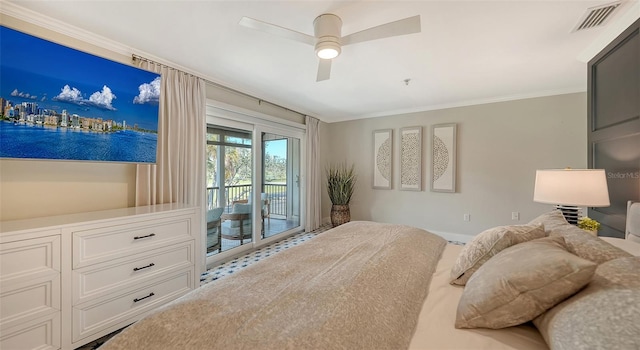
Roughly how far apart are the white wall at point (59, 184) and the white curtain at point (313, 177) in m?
2.89

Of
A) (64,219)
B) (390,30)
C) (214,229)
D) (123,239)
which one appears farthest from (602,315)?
(214,229)

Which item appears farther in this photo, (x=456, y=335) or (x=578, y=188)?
(x=578, y=188)

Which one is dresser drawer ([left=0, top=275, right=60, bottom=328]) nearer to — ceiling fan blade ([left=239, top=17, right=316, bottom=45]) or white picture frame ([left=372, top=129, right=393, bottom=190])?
ceiling fan blade ([left=239, top=17, right=316, bottom=45])

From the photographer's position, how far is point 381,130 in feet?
15.7

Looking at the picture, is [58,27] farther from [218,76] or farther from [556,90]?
[556,90]

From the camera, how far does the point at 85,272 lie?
167 cm

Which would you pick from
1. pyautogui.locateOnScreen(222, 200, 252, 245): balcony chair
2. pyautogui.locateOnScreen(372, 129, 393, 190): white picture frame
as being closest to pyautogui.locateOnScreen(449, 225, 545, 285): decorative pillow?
pyautogui.locateOnScreen(222, 200, 252, 245): balcony chair

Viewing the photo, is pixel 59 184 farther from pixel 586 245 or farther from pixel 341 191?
pixel 341 191

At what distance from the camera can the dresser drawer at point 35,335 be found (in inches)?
55.5

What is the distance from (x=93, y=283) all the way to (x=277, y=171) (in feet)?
9.39

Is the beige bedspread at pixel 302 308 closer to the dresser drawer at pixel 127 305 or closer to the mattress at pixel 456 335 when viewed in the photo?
the mattress at pixel 456 335

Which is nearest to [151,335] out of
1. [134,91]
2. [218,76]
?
[134,91]

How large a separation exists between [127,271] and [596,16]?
4107mm

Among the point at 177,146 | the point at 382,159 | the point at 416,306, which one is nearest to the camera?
the point at 416,306
